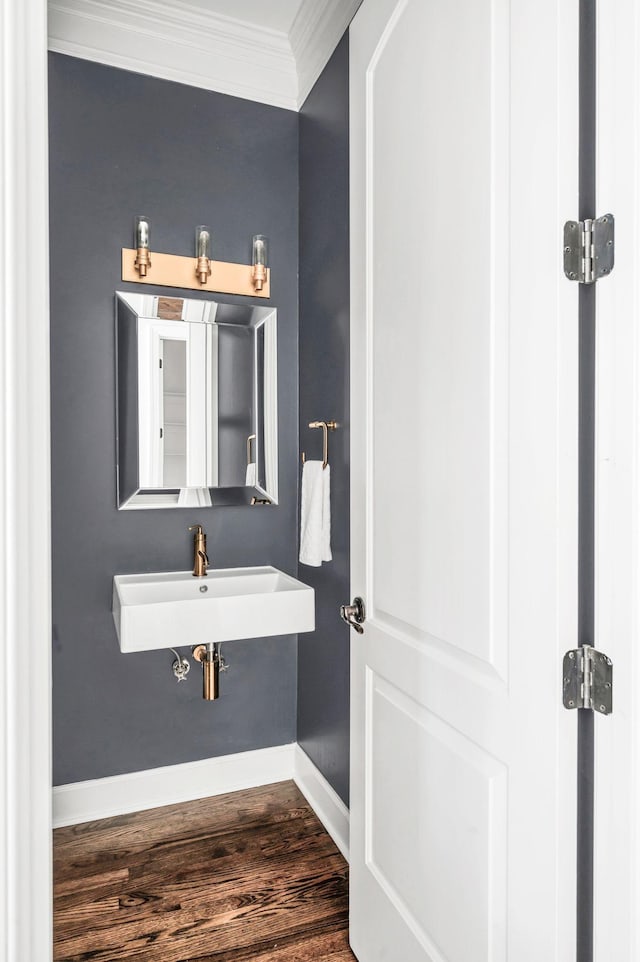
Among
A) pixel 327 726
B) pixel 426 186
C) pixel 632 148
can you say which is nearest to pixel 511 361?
pixel 632 148

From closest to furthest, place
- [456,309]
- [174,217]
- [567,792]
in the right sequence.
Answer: [567,792] → [456,309] → [174,217]

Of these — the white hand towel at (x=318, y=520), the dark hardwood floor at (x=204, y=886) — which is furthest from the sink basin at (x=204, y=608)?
the dark hardwood floor at (x=204, y=886)

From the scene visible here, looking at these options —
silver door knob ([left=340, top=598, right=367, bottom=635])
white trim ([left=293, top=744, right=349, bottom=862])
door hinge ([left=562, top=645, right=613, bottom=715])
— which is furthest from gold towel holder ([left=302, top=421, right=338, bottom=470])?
door hinge ([left=562, top=645, right=613, bottom=715])

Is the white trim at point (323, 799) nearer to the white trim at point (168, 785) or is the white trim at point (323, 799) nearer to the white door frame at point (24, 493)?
the white trim at point (168, 785)

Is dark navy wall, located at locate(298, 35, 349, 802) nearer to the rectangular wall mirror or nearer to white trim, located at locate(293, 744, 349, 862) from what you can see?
white trim, located at locate(293, 744, 349, 862)

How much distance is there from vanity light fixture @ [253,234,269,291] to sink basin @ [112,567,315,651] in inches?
42.8

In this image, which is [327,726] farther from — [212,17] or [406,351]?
[212,17]

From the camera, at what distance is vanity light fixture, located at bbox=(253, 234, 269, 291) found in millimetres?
2254

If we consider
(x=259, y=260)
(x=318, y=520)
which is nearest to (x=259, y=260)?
(x=259, y=260)

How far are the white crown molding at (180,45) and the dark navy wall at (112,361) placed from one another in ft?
0.15

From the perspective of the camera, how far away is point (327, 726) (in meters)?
2.11

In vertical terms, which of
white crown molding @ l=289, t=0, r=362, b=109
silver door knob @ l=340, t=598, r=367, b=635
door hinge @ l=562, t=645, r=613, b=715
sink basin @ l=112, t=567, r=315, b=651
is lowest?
sink basin @ l=112, t=567, r=315, b=651

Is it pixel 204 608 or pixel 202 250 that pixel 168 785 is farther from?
pixel 202 250

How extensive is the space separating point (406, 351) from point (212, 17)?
170 centimetres
